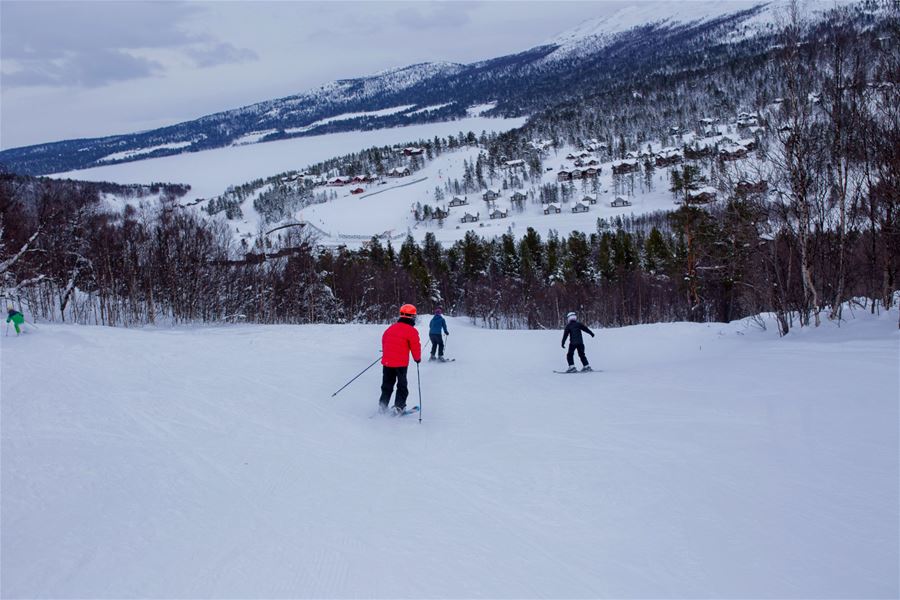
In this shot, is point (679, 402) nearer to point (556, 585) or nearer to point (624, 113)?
point (556, 585)

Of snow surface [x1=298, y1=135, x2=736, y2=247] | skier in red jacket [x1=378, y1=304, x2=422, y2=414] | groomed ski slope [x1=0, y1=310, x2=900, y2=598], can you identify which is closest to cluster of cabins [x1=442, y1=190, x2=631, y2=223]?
snow surface [x1=298, y1=135, x2=736, y2=247]

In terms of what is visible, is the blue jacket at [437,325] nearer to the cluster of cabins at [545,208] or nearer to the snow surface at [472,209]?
the snow surface at [472,209]

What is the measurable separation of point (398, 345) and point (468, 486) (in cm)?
311

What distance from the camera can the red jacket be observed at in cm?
780

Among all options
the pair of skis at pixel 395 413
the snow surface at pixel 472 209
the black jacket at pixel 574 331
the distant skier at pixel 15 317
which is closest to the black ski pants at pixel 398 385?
the pair of skis at pixel 395 413

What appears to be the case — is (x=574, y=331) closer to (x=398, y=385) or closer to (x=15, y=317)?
(x=398, y=385)

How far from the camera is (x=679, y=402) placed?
786cm

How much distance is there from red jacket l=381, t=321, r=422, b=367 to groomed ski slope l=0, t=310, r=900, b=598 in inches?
34.9

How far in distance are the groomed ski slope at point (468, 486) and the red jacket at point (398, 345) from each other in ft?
2.91

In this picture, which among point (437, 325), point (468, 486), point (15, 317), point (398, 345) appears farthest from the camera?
point (15, 317)

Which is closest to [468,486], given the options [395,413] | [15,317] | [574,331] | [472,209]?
[395,413]

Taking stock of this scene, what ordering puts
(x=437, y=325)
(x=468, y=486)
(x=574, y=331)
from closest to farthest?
(x=468, y=486), (x=574, y=331), (x=437, y=325)

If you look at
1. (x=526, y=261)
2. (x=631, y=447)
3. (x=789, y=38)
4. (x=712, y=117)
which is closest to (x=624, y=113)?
(x=712, y=117)

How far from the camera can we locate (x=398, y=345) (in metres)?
7.81
